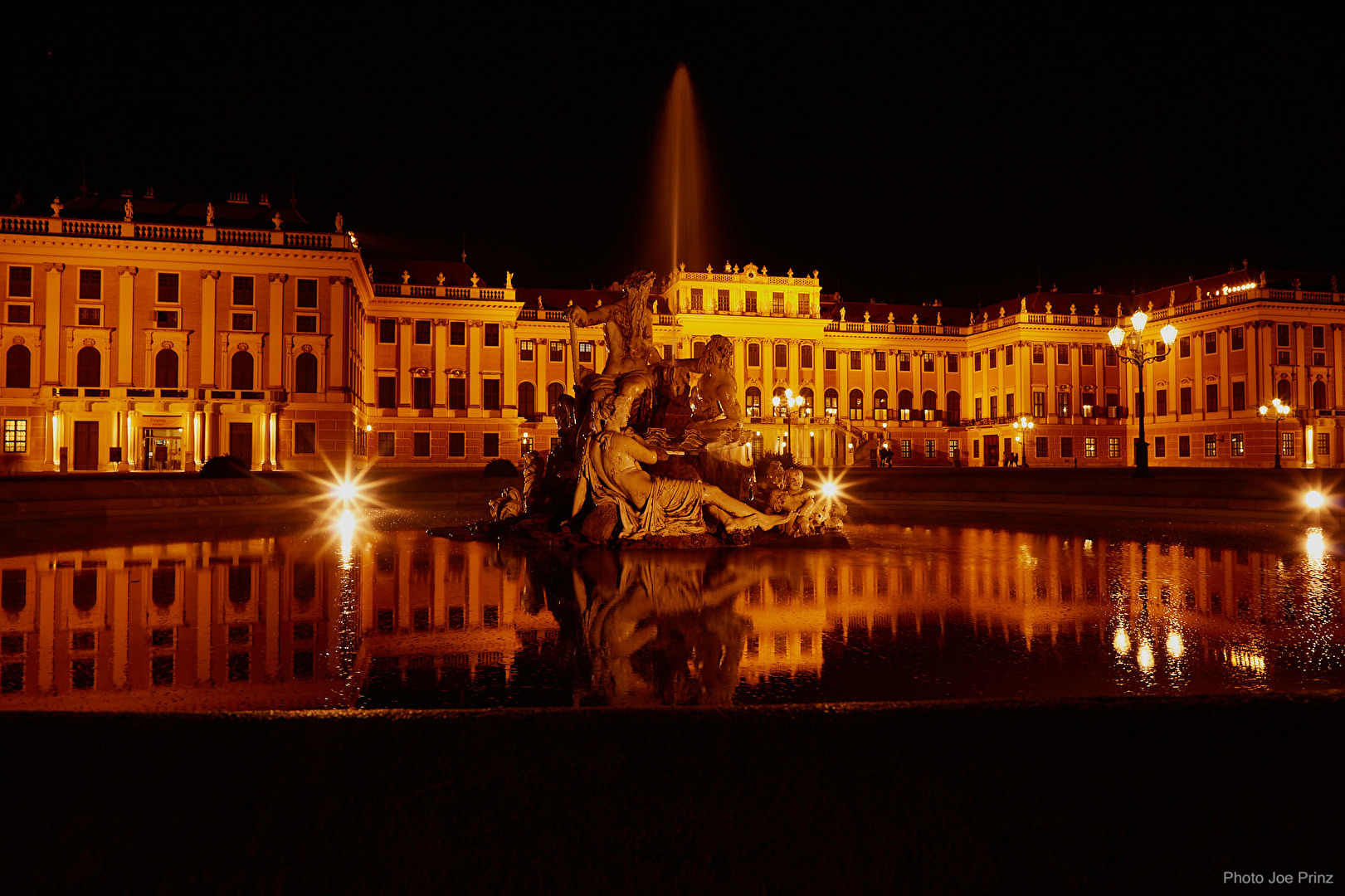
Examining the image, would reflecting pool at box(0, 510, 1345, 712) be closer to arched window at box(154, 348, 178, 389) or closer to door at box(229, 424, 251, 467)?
door at box(229, 424, 251, 467)

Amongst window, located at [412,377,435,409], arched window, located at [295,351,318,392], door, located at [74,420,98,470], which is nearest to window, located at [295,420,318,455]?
arched window, located at [295,351,318,392]

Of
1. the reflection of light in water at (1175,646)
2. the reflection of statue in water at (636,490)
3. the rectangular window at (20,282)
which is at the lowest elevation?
the reflection of light in water at (1175,646)

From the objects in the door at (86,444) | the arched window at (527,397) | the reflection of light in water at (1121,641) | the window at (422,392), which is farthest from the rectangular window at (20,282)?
the reflection of light in water at (1121,641)

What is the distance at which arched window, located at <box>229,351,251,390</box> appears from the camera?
4603cm

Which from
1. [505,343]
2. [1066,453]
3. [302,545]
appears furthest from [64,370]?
[1066,453]

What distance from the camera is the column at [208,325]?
45.5 meters

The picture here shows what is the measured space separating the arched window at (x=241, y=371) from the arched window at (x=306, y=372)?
2374 mm

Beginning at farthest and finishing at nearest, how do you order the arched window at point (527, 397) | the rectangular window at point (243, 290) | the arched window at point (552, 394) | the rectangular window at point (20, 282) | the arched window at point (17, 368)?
the arched window at point (527, 397)
the arched window at point (552, 394)
the rectangular window at point (243, 290)
the rectangular window at point (20, 282)
the arched window at point (17, 368)

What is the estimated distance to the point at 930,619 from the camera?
5.81 metres

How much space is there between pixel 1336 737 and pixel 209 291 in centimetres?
Result: 5181

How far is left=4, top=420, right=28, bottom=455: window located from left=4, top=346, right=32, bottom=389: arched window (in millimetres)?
1929

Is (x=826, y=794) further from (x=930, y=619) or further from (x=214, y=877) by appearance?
(x=930, y=619)

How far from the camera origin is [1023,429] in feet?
222

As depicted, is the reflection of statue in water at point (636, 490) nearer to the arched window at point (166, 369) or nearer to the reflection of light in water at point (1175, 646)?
the reflection of light in water at point (1175, 646)
